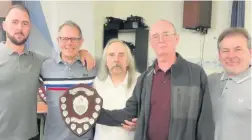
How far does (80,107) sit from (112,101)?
246 mm

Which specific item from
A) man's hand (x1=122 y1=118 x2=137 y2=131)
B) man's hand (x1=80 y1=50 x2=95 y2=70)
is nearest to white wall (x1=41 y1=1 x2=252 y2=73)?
man's hand (x1=80 y1=50 x2=95 y2=70)

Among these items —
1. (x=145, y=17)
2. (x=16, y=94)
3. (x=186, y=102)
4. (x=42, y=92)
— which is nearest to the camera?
(x=186, y=102)

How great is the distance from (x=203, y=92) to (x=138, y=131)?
1.44 feet

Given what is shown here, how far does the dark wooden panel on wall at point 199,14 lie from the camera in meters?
4.71

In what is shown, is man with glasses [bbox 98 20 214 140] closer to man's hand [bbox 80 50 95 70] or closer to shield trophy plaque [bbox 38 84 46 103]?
man's hand [bbox 80 50 95 70]

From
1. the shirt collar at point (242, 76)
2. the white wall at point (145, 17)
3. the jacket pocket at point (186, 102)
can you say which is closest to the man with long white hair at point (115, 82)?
the jacket pocket at point (186, 102)

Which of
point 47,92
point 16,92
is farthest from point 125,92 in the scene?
point 16,92

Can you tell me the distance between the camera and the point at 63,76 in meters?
2.33

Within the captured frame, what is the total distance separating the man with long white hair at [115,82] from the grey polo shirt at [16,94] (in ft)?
1.46

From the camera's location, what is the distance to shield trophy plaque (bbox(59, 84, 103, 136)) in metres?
2.06

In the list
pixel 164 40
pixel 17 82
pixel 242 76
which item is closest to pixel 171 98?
pixel 164 40

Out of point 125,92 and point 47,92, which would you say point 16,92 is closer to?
point 47,92

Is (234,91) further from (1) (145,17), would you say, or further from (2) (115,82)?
(1) (145,17)

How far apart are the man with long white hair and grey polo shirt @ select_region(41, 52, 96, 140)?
0.10 metres
